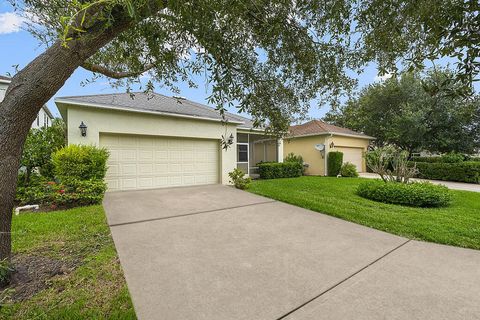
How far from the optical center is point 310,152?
16.7 metres

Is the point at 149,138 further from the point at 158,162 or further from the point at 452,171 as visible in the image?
the point at 452,171

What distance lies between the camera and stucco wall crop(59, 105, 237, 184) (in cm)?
786

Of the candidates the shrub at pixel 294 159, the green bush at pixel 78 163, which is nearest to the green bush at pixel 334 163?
the shrub at pixel 294 159

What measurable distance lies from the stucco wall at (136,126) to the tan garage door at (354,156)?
33.4 ft

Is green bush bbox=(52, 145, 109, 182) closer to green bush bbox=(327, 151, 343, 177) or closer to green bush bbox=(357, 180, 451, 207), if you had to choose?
green bush bbox=(357, 180, 451, 207)

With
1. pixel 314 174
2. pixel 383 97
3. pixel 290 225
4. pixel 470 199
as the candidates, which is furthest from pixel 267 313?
pixel 383 97

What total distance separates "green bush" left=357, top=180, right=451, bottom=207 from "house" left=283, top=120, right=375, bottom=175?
7491 millimetres

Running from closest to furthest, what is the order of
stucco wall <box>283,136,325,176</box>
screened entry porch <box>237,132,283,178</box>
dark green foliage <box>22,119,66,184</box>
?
dark green foliage <box>22,119,66,184</box> < screened entry porch <box>237,132,283,178</box> < stucco wall <box>283,136,325,176</box>

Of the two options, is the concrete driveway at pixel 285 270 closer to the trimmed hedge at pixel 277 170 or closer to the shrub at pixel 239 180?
the shrub at pixel 239 180

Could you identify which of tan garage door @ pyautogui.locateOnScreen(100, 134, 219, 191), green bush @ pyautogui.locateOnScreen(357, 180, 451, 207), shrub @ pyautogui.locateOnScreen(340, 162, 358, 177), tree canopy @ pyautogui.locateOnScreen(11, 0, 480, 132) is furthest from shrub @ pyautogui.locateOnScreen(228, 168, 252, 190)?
shrub @ pyautogui.locateOnScreen(340, 162, 358, 177)

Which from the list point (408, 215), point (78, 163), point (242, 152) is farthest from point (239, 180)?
point (408, 215)

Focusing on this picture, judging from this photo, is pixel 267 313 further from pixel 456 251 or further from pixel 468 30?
pixel 456 251

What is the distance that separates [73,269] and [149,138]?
6669 mm

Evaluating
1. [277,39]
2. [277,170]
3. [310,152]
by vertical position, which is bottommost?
[277,170]
